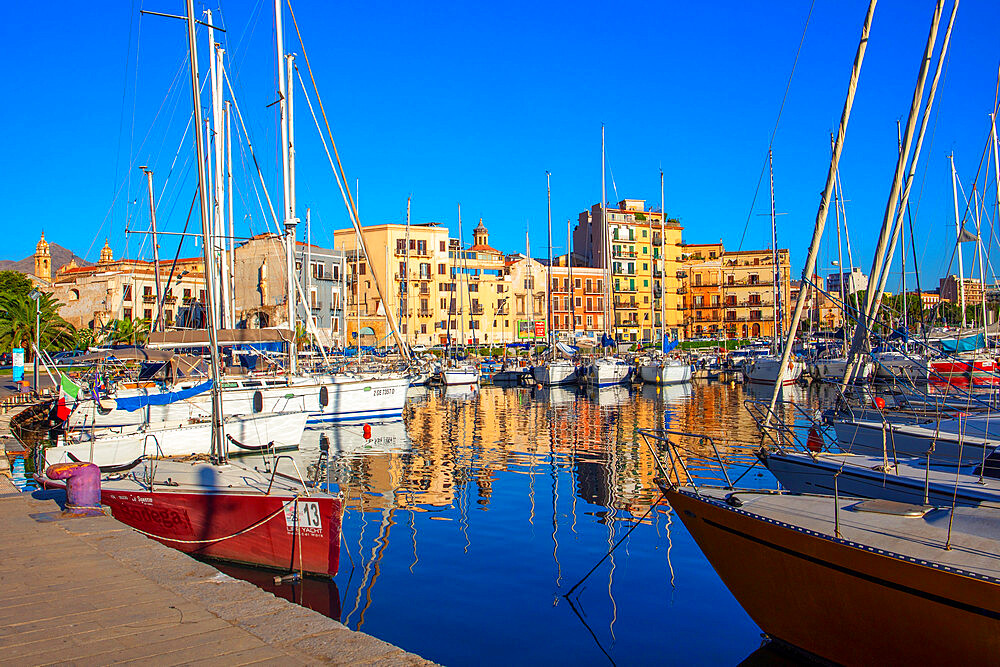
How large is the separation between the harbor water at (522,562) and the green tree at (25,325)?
33774mm

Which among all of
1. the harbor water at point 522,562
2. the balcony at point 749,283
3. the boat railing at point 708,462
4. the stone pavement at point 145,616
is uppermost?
the balcony at point 749,283

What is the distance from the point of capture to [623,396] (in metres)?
49.9

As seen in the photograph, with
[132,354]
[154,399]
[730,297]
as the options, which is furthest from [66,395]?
[730,297]

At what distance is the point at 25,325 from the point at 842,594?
54.9 m

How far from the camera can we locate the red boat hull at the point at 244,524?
476 inches

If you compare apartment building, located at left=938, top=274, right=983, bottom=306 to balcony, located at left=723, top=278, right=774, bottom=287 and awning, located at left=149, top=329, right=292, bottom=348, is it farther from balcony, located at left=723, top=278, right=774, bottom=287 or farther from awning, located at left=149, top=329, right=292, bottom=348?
balcony, located at left=723, top=278, right=774, bottom=287

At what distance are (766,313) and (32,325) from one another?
80814 millimetres

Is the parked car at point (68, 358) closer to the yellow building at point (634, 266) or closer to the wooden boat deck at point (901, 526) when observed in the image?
the wooden boat deck at point (901, 526)

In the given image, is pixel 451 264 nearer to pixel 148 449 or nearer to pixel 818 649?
pixel 148 449

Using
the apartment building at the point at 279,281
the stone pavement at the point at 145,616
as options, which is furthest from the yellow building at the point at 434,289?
the stone pavement at the point at 145,616

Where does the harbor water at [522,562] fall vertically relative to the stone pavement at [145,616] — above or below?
below

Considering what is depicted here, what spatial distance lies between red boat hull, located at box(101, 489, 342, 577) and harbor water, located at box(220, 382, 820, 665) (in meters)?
0.37

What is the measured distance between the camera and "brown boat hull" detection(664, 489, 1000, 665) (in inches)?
293

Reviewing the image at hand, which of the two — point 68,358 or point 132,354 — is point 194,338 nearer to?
point 132,354
